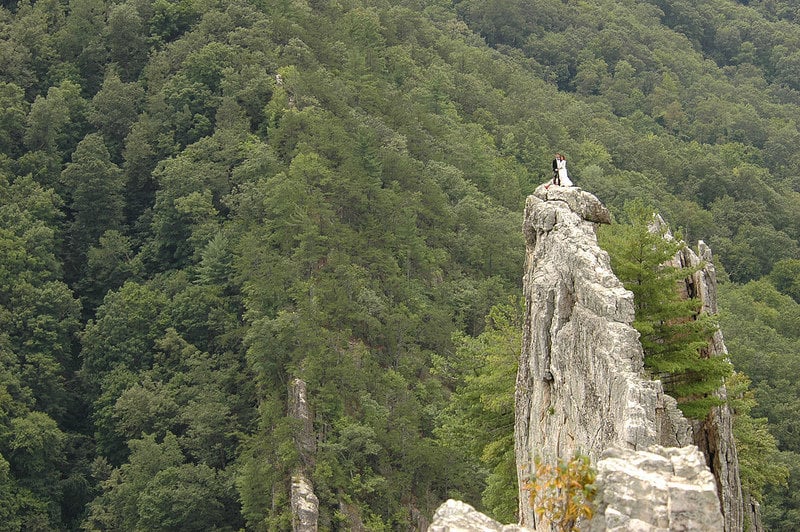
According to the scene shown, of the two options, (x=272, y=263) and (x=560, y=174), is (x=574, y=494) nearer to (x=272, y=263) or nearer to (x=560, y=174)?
(x=560, y=174)

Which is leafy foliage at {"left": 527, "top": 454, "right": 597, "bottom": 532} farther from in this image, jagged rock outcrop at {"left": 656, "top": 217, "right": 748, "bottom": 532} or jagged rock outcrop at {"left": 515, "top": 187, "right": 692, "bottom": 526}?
jagged rock outcrop at {"left": 656, "top": 217, "right": 748, "bottom": 532}

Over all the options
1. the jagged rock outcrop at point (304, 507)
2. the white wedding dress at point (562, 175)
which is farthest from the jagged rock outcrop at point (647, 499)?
the jagged rock outcrop at point (304, 507)

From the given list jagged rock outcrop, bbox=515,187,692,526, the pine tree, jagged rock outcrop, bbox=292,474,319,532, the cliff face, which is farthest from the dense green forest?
the pine tree

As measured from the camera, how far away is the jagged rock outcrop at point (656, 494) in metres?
15.3

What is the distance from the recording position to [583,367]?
25438mm

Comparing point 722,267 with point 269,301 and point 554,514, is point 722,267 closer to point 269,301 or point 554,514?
point 269,301

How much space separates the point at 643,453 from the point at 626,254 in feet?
45.5

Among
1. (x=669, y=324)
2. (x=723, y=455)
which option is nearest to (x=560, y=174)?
(x=669, y=324)

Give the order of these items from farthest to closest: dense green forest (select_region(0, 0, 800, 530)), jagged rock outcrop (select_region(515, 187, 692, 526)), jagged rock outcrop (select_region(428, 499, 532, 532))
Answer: dense green forest (select_region(0, 0, 800, 530))
jagged rock outcrop (select_region(515, 187, 692, 526))
jagged rock outcrop (select_region(428, 499, 532, 532))

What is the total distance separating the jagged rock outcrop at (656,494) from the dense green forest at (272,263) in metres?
19.2

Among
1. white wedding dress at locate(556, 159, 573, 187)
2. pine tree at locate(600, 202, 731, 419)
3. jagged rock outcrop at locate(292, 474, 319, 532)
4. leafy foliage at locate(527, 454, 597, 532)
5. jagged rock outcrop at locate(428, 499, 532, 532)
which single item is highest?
white wedding dress at locate(556, 159, 573, 187)

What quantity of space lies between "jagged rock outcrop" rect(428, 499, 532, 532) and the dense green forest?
1911cm

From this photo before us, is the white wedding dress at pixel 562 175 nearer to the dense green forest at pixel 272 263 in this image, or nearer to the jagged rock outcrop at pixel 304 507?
the dense green forest at pixel 272 263

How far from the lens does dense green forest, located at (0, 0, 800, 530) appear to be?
53.1 metres
